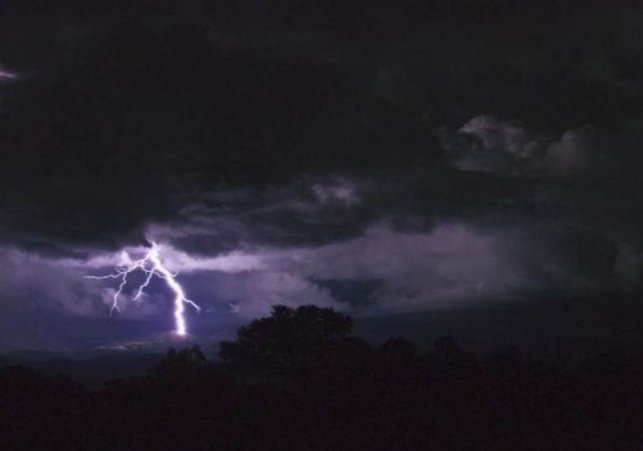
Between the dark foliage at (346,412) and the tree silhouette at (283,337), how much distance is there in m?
31.3

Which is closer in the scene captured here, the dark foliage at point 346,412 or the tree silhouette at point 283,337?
the dark foliage at point 346,412

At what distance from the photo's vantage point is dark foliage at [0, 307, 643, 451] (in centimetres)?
2250

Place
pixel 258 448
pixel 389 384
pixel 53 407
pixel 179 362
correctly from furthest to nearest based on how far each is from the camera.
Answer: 1. pixel 179 362
2. pixel 389 384
3. pixel 53 407
4. pixel 258 448

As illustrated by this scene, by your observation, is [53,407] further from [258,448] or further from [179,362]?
[179,362]

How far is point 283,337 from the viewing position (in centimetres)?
6209

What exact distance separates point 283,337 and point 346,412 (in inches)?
1491

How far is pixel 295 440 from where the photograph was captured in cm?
2261

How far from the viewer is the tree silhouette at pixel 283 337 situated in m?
61.1

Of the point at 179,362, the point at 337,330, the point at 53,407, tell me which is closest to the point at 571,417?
the point at 53,407

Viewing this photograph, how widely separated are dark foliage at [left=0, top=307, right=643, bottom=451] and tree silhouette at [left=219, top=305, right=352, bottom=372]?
3133cm

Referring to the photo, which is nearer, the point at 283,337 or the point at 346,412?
the point at 346,412

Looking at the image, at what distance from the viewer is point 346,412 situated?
80.7ft

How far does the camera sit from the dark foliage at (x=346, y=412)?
22.5m

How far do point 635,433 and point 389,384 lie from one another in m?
8.67
